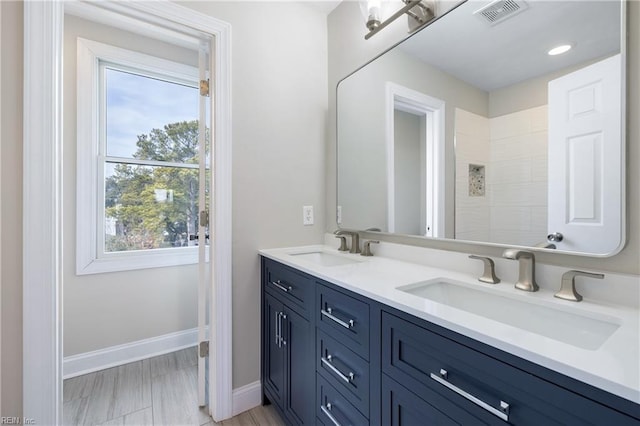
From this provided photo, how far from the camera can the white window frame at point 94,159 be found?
2.05m

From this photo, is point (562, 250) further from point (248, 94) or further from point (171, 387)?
point (171, 387)

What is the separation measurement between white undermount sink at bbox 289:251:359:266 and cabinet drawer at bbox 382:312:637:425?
81cm

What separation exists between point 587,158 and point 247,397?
1985mm

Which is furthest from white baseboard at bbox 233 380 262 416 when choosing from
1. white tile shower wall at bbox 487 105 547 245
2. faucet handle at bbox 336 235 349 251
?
white tile shower wall at bbox 487 105 547 245

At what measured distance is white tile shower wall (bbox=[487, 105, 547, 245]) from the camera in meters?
1.01

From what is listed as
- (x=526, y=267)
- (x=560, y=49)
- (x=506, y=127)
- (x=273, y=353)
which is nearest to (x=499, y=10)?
(x=560, y=49)

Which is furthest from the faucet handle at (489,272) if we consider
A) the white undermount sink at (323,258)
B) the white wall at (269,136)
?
the white wall at (269,136)

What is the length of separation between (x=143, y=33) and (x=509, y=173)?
9.15 ft

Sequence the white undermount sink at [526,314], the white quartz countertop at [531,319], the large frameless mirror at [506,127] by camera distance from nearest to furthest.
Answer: the white quartz countertop at [531,319] → the white undermount sink at [526,314] → the large frameless mirror at [506,127]

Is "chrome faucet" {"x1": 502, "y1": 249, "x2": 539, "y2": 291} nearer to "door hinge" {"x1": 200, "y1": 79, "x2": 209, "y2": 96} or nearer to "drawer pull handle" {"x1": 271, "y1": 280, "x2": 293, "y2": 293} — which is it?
"drawer pull handle" {"x1": 271, "y1": 280, "x2": 293, "y2": 293}

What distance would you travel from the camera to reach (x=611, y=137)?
2.80 ft

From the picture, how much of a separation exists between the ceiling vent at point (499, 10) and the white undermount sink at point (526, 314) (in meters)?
1.06

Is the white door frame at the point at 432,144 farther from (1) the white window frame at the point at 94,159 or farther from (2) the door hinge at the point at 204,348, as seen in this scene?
(1) the white window frame at the point at 94,159

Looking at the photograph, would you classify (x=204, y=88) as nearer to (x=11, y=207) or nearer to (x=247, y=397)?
(x=11, y=207)
